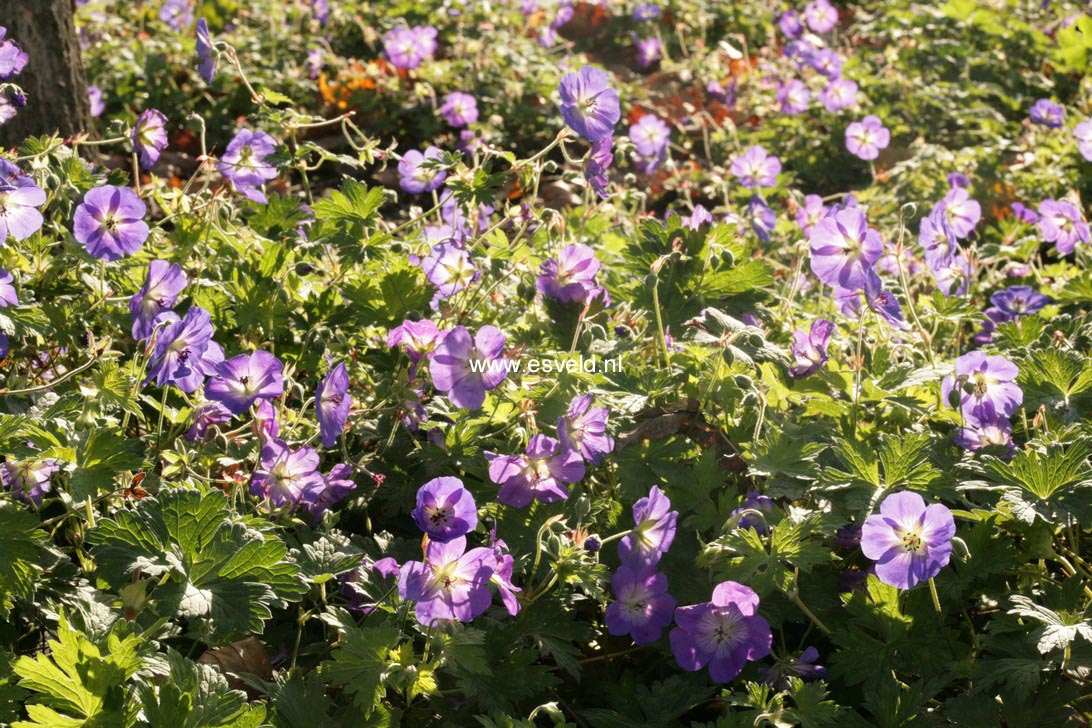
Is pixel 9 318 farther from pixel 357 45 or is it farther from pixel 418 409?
pixel 357 45

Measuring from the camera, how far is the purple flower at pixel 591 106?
81.5 inches

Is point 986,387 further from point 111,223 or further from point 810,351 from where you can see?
point 111,223

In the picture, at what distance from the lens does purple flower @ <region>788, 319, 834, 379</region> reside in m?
2.02

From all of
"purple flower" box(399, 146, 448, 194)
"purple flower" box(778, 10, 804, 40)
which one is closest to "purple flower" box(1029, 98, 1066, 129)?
"purple flower" box(778, 10, 804, 40)

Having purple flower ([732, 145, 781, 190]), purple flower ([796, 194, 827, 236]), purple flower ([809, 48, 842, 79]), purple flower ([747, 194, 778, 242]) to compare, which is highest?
purple flower ([796, 194, 827, 236])

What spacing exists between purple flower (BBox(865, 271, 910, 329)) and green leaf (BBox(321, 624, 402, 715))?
112 centimetres

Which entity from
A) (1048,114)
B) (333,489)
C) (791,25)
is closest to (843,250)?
(333,489)

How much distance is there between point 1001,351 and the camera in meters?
2.34

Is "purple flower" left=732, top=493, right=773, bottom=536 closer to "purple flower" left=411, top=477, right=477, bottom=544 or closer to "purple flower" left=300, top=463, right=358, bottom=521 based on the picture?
"purple flower" left=411, top=477, right=477, bottom=544

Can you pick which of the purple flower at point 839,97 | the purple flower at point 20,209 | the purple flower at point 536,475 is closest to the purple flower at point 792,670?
the purple flower at point 536,475

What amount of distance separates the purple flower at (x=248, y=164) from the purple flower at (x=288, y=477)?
858 mm

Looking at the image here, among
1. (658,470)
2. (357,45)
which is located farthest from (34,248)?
(357,45)

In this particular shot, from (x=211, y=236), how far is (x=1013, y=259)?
2618 mm

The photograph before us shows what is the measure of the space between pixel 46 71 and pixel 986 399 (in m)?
2.65
